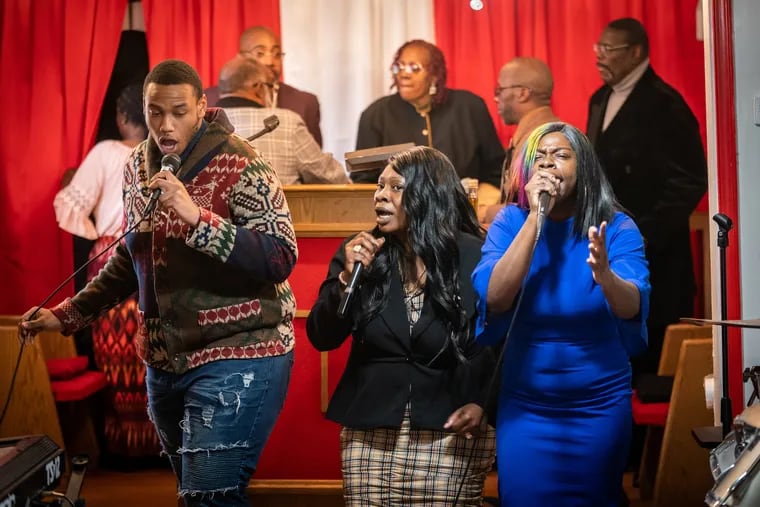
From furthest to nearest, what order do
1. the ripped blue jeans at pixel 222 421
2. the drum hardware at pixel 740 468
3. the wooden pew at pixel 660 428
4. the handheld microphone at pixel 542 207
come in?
1. the wooden pew at pixel 660 428
2. the ripped blue jeans at pixel 222 421
3. the handheld microphone at pixel 542 207
4. the drum hardware at pixel 740 468

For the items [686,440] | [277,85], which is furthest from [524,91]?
[686,440]

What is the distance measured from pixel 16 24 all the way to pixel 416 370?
12.4ft

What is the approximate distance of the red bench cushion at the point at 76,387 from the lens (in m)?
4.71

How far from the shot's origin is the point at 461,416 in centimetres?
238

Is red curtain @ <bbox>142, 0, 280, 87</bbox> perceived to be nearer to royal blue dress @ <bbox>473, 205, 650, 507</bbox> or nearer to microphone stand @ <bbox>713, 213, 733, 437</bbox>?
microphone stand @ <bbox>713, 213, 733, 437</bbox>

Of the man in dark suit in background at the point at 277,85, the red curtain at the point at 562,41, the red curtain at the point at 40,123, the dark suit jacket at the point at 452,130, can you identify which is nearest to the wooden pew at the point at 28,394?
the red curtain at the point at 40,123

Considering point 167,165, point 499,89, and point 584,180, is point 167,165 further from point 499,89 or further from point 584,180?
point 499,89

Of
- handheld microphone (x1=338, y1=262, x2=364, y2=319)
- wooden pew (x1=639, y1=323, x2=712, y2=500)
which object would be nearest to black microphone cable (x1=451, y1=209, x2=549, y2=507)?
handheld microphone (x1=338, y1=262, x2=364, y2=319)

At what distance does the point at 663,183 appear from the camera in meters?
5.14

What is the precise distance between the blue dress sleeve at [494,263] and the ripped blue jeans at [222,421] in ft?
1.63

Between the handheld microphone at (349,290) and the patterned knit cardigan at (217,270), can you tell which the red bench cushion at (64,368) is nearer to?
the patterned knit cardigan at (217,270)

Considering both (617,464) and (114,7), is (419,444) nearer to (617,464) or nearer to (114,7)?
(617,464)

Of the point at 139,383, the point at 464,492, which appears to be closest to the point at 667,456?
the point at 464,492

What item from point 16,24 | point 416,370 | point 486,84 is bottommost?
point 416,370
